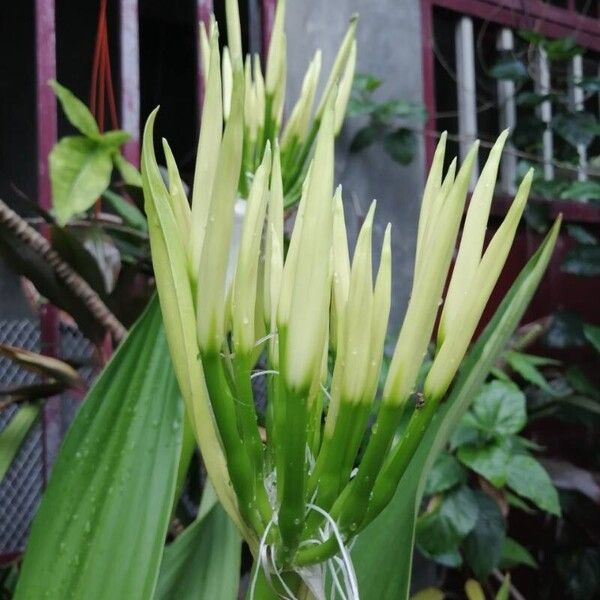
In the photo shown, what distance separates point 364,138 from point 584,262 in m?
0.57

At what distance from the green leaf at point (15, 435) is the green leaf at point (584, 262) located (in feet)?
4.04

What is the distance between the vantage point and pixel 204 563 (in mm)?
625

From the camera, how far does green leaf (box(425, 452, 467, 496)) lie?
4.28 feet

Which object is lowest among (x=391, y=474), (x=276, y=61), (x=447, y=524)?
(x=447, y=524)

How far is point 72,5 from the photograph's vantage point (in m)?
2.82

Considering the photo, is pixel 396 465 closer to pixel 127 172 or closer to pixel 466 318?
pixel 466 318

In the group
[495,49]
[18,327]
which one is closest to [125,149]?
[18,327]

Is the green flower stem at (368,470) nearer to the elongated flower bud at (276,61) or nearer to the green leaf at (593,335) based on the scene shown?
the elongated flower bud at (276,61)

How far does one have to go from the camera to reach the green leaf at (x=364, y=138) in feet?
5.48

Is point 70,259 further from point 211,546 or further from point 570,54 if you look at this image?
point 570,54

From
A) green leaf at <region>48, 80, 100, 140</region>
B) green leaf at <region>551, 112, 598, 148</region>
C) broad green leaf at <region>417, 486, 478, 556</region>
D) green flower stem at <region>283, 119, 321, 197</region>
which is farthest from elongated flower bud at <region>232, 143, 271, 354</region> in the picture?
green leaf at <region>551, 112, 598, 148</region>

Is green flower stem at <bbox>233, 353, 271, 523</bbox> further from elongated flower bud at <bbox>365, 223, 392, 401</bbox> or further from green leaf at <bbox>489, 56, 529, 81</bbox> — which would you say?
green leaf at <bbox>489, 56, 529, 81</bbox>

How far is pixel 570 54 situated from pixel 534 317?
23.8 inches

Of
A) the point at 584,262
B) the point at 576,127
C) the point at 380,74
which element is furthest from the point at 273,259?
the point at 576,127
